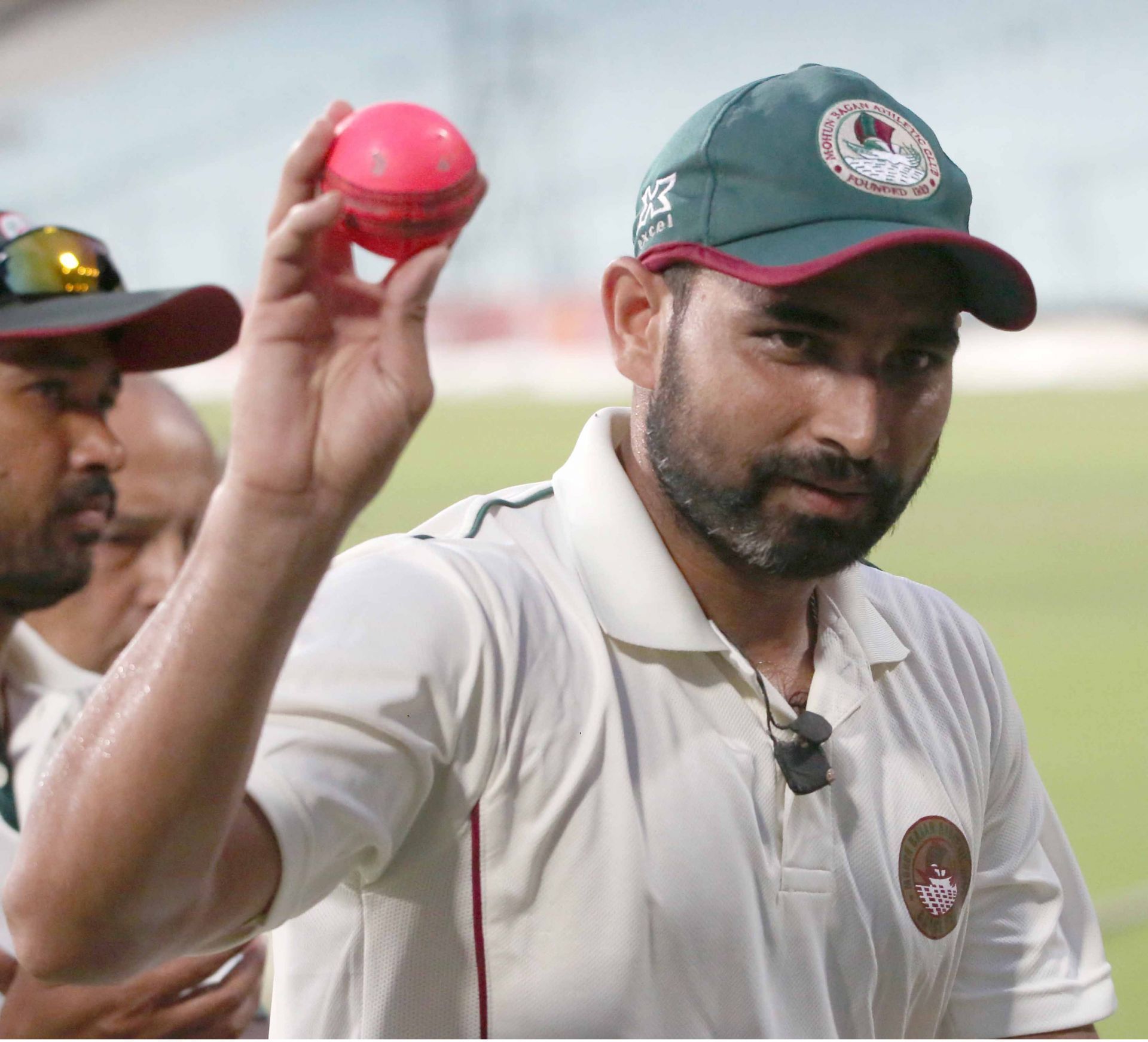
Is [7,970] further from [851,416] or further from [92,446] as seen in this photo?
[851,416]

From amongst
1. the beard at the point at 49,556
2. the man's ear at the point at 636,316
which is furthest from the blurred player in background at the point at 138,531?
the man's ear at the point at 636,316

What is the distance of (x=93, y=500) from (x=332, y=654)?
126 cm

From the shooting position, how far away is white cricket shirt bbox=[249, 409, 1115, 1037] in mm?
1207

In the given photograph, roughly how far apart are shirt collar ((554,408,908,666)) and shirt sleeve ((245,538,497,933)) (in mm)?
164

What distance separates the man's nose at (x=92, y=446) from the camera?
229 centimetres

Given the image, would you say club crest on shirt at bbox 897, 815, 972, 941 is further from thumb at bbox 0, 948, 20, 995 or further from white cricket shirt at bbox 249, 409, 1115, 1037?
thumb at bbox 0, 948, 20, 995

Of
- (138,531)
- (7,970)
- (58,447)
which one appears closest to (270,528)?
(7,970)

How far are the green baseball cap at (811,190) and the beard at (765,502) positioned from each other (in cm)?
13

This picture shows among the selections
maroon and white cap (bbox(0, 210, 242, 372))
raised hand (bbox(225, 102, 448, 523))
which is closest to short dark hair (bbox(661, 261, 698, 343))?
raised hand (bbox(225, 102, 448, 523))

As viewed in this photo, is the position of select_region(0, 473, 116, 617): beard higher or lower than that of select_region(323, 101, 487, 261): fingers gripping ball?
lower

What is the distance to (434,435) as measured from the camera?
17.2 m

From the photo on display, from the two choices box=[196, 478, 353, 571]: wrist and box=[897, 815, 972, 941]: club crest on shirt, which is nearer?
box=[196, 478, 353, 571]: wrist

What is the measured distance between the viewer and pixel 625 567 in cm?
148

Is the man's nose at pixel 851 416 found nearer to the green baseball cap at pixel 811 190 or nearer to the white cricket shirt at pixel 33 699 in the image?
the green baseball cap at pixel 811 190
